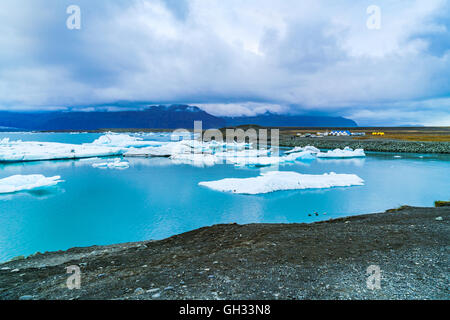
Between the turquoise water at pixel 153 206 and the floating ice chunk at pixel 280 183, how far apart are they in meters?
0.49

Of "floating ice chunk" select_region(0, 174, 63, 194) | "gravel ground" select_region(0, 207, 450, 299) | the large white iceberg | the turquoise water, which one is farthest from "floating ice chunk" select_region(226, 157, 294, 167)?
"gravel ground" select_region(0, 207, 450, 299)

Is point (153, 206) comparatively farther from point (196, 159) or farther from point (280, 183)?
point (196, 159)

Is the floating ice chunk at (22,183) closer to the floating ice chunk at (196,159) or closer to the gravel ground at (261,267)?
the gravel ground at (261,267)

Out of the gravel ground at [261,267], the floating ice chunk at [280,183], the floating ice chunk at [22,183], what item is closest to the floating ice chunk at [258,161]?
the floating ice chunk at [280,183]

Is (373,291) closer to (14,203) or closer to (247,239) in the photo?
(247,239)

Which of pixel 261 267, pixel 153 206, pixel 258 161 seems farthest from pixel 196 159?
pixel 261 267

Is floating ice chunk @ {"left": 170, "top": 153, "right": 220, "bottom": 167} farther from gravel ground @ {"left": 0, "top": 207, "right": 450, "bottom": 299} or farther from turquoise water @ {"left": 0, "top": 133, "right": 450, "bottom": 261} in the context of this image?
gravel ground @ {"left": 0, "top": 207, "right": 450, "bottom": 299}

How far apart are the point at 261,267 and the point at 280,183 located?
442 inches

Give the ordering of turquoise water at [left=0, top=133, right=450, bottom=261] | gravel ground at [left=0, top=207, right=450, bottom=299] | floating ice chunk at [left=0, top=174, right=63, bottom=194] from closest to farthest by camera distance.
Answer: gravel ground at [left=0, top=207, right=450, bottom=299], turquoise water at [left=0, top=133, right=450, bottom=261], floating ice chunk at [left=0, top=174, right=63, bottom=194]

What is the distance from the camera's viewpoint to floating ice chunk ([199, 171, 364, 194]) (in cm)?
1451

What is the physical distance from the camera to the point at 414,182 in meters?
17.9

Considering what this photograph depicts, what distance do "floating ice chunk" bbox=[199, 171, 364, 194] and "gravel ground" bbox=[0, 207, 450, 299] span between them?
7.80m
